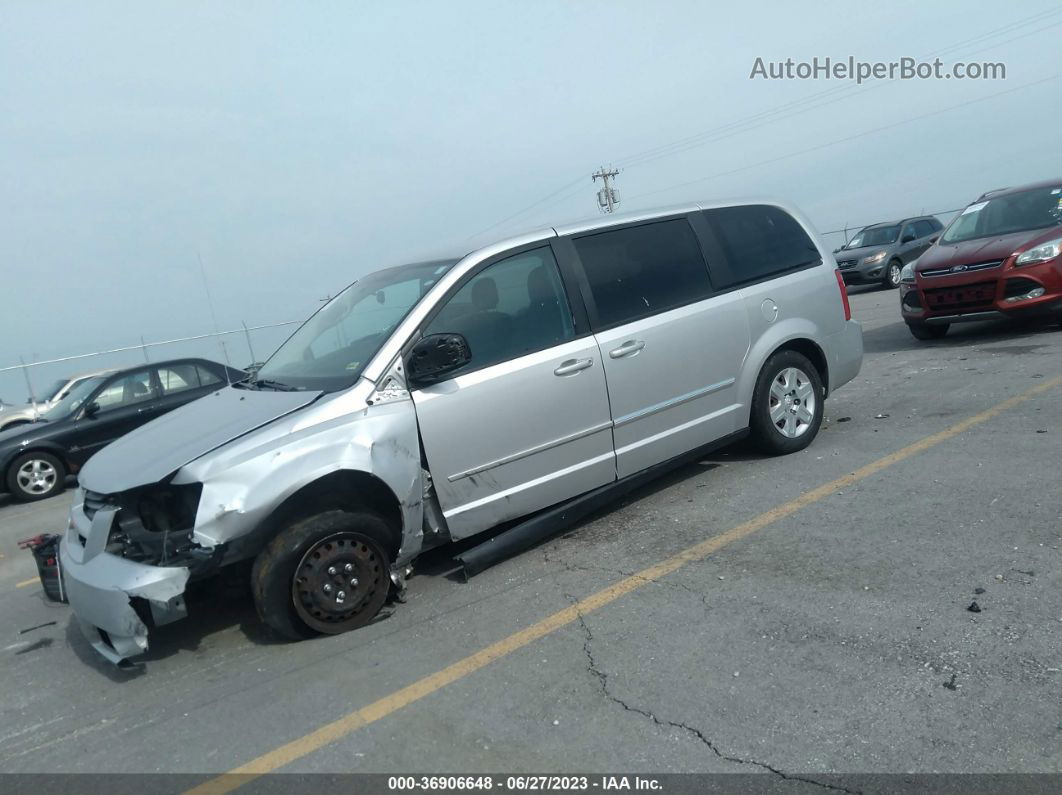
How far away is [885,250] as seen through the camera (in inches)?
814

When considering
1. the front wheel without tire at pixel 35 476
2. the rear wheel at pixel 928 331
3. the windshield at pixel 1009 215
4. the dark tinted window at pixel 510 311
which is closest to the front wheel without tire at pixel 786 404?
the dark tinted window at pixel 510 311

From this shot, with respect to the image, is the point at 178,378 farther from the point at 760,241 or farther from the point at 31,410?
the point at 760,241

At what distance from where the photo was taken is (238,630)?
4602mm

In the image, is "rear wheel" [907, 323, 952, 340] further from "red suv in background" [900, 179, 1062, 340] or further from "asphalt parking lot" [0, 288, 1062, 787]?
"asphalt parking lot" [0, 288, 1062, 787]

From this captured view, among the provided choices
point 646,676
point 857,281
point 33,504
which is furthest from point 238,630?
point 857,281

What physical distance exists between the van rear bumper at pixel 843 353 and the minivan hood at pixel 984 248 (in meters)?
4.19

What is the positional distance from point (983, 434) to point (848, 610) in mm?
3175

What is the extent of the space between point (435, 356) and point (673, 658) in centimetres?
191

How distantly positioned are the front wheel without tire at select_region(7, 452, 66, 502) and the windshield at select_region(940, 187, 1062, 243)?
1218cm

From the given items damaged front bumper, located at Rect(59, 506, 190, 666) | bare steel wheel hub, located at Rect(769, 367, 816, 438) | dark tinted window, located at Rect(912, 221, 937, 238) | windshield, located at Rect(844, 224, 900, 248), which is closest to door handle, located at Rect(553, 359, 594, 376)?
bare steel wheel hub, located at Rect(769, 367, 816, 438)

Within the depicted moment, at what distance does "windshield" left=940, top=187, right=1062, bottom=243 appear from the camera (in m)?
10.3

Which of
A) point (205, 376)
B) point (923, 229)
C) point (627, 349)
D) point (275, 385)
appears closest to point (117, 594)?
point (275, 385)

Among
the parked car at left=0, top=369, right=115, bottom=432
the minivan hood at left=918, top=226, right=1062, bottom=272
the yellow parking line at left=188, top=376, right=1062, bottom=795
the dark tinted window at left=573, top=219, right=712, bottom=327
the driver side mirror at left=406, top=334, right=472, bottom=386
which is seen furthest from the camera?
the parked car at left=0, top=369, right=115, bottom=432

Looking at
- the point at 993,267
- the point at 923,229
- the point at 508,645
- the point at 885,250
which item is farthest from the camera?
the point at 923,229
